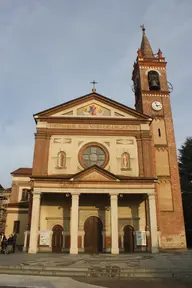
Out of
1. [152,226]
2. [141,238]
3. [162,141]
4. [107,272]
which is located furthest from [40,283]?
[162,141]

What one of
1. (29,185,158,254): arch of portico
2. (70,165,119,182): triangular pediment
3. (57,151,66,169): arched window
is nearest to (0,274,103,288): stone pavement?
(29,185,158,254): arch of portico

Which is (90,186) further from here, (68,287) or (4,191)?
(4,191)

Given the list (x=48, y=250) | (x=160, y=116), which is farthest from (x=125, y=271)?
(x=160, y=116)

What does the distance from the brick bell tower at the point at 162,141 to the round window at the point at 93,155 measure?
535cm

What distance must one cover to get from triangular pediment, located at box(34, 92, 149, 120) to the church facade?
0.30ft

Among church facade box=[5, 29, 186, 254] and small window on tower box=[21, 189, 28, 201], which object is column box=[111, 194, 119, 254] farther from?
small window on tower box=[21, 189, 28, 201]

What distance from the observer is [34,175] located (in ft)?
62.2

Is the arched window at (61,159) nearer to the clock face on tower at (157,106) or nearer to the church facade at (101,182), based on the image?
the church facade at (101,182)

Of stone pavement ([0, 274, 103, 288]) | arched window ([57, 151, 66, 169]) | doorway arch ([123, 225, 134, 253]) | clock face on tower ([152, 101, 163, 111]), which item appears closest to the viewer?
stone pavement ([0, 274, 103, 288])

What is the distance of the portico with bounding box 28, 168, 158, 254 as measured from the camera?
17250mm

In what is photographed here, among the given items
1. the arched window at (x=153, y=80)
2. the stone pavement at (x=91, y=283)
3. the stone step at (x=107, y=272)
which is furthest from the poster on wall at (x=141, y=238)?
the arched window at (x=153, y=80)

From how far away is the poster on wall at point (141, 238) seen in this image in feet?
62.3

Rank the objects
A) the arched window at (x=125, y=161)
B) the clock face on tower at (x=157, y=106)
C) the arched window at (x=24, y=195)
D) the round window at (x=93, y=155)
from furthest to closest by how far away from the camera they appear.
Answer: the arched window at (x=24, y=195) < the clock face on tower at (x=157, y=106) < the round window at (x=93, y=155) < the arched window at (x=125, y=161)

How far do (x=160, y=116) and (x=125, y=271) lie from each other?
18455mm
